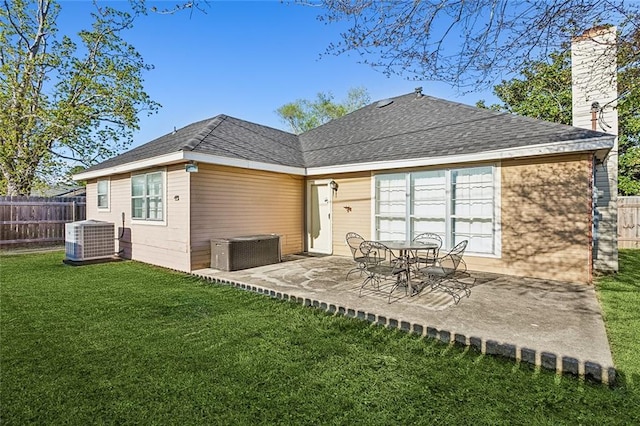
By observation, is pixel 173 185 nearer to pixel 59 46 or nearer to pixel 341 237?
pixel 341 237

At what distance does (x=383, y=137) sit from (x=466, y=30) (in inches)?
227

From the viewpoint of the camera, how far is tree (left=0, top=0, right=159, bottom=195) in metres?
14.8

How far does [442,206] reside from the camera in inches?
302

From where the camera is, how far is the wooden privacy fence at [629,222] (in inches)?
440

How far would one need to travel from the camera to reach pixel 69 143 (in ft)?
54.7

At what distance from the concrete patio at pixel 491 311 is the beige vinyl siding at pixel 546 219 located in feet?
1.36

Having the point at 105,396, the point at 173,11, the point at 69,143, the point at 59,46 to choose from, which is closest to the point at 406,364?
the point at 105,396

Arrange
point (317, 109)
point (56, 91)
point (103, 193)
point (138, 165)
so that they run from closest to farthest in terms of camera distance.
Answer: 1. point (138, 165)
2. point (103, 193)
3. point (56, 91)
4. point (317, 109)

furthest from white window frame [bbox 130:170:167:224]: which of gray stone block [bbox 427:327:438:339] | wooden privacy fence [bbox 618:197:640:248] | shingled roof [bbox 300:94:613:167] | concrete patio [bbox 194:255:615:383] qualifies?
wooden privacy fence [bbox 618:197:640:248]

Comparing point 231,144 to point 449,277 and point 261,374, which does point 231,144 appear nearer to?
point 449,277

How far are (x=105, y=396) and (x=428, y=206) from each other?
706 cm

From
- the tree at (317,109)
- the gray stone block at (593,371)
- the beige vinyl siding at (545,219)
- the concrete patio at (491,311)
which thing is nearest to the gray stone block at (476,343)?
the concrete patio at (491,311)

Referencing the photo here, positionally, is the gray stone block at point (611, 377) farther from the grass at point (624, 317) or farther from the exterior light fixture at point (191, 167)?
the exterior light fixture at point (191, 167)

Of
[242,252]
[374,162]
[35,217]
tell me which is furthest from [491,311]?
[35,217]
